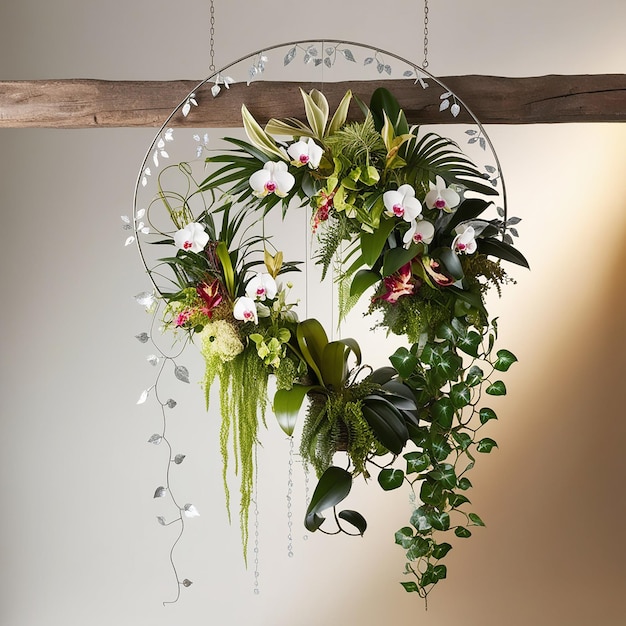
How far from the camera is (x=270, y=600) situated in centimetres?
287

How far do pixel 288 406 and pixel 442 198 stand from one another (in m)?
0.67

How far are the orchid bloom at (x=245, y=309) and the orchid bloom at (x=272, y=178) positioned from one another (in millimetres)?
287

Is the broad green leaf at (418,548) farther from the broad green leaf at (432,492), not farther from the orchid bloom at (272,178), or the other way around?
the orchid bloom at (272,178)

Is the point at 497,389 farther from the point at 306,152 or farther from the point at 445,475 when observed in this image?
the point at 306,152

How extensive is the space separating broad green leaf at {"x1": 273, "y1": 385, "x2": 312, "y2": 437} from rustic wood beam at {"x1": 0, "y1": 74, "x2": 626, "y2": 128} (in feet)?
2.54

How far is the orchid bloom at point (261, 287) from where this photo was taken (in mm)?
1934

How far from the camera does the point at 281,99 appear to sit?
6.90 feet

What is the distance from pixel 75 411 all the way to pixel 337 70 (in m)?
1.61

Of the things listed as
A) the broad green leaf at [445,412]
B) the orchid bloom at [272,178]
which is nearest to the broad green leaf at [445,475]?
the broad green leaf at [445,412]

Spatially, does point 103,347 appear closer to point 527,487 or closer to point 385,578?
point 385,578

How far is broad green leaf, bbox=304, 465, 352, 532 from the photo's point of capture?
194 centimetres

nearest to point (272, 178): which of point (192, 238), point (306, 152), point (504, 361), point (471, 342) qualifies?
point (306, 152)

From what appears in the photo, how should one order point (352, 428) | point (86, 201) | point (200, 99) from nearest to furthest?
point (352, 428)
point (200, 99)
point (86, 201)

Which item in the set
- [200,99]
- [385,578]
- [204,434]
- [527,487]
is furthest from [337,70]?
[385,578]
